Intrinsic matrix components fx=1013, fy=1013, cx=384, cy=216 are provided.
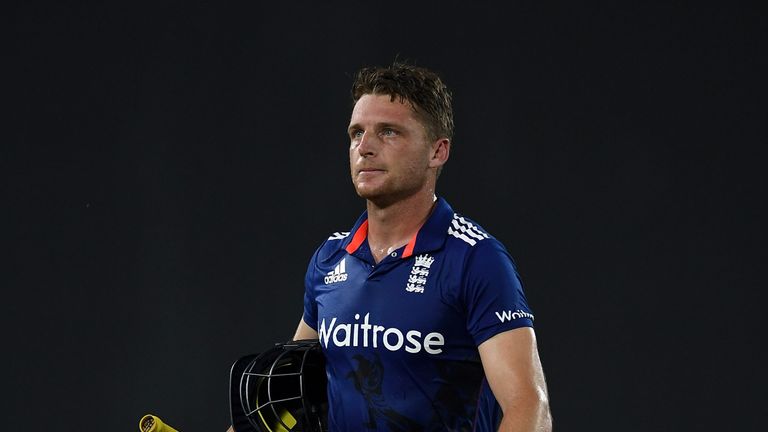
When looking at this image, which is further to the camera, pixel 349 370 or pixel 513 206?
pixel 513 206

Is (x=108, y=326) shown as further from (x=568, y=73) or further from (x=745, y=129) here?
(x=745, y=129)

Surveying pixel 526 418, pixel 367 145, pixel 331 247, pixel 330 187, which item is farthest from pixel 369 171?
pixel 330 187

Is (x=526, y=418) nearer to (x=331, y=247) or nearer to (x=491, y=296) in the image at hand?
(x=491, y=296)

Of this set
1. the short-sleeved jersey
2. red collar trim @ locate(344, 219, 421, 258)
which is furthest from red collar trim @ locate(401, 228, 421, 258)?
red collar trim @ locate(344, 219, 421, 258)

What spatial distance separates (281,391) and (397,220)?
513mm

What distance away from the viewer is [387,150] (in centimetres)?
205

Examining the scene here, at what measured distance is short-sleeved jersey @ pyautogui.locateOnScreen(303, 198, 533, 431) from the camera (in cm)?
192

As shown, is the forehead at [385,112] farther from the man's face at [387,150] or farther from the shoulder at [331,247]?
the shoulder at [331,247]

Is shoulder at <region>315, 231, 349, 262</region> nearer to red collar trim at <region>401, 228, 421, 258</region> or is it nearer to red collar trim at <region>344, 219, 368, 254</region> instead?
red collar trim at <region>344, 219, 368, 254</region>


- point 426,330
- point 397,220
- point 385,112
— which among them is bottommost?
point 426,330

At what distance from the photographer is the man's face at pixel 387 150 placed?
2.05m

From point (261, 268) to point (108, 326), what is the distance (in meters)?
0.63

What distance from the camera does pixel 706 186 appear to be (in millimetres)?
3785

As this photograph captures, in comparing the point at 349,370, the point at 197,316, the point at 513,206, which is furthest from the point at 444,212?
the point at 197,316
